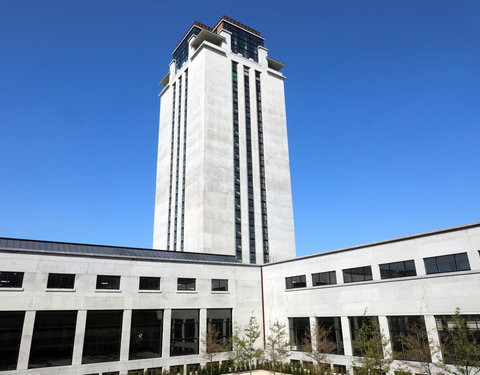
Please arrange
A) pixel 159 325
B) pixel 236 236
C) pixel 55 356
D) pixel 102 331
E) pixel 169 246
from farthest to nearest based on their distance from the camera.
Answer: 1. pixel 169 246
2. pixel 236 236
3. pixel 159 325
4. pixel 102 331
5. pixel 55 356

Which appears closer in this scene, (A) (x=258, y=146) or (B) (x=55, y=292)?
(B) (x=55, y=292)

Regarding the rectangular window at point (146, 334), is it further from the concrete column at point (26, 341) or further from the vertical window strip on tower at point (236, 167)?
the vertical window strip on tower at point (236, 167)

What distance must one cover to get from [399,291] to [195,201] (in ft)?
145

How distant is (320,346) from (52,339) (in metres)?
27.8

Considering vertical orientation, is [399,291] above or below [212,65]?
below

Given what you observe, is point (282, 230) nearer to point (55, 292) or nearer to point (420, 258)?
point (420, 258)

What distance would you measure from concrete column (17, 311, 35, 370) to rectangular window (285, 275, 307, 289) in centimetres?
2945

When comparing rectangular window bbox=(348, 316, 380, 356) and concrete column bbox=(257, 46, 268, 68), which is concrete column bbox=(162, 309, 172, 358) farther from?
concrete column bbox=(257, 46, 268, 68)

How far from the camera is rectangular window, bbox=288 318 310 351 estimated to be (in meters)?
44.4

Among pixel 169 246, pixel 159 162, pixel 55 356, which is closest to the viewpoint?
pixel 55 356

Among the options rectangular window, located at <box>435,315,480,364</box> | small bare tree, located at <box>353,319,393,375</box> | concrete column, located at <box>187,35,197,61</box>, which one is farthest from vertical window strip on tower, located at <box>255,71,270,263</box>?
rectangular window, located at <box>435,315,480,364</box>

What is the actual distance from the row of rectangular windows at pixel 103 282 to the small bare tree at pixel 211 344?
5.28 meters

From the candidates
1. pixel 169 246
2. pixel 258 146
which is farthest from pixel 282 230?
pixel 169 246

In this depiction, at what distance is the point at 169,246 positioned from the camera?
7788 centimetres
